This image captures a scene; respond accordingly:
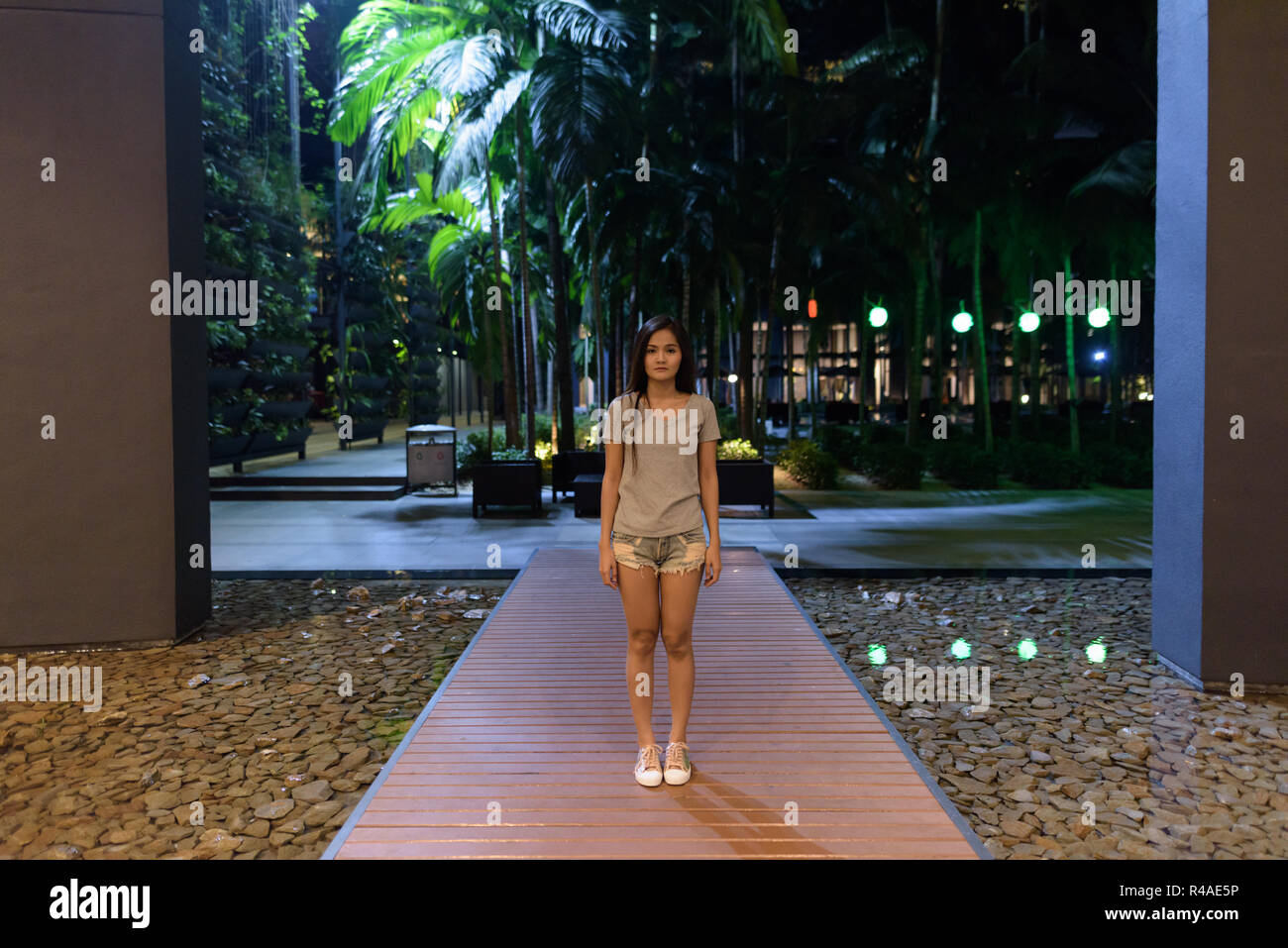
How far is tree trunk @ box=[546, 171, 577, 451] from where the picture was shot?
625 inches

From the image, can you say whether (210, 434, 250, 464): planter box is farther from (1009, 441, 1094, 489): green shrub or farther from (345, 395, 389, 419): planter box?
(1009, 441, 1094, 489): green shrub

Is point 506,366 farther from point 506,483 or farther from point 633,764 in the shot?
point 633,764

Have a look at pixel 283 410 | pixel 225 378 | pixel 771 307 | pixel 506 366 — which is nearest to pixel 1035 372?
pixel 771 307

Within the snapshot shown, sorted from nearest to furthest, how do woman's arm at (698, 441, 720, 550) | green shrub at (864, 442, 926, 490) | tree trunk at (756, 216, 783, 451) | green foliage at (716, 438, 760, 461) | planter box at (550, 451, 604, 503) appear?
woman's arm at (698, 441, 720, 550) → green foliage at (716, 438, 760, 461) → planter box at (550, 451, 604, 503) → green shrub at (864, 442, 926, 490) → tree trunk at (756, 216, 783, 451)

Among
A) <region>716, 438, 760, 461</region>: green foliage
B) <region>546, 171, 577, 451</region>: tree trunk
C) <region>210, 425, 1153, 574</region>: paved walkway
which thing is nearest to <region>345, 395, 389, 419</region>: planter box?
<region>210, 425, 1153, 574</region>: paved walkway

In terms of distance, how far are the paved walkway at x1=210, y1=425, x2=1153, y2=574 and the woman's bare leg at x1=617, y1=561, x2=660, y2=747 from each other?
17.4 ft

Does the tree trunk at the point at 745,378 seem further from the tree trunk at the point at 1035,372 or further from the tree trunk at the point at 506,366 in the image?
the tree trunk at the point at 1035,372

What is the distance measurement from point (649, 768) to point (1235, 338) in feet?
14.1

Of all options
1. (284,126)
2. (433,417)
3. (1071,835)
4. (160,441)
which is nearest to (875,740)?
(1071,835)

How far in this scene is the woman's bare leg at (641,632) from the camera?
3795 mm

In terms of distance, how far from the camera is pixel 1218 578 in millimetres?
5402

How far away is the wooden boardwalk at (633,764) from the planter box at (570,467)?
8.38 metres
